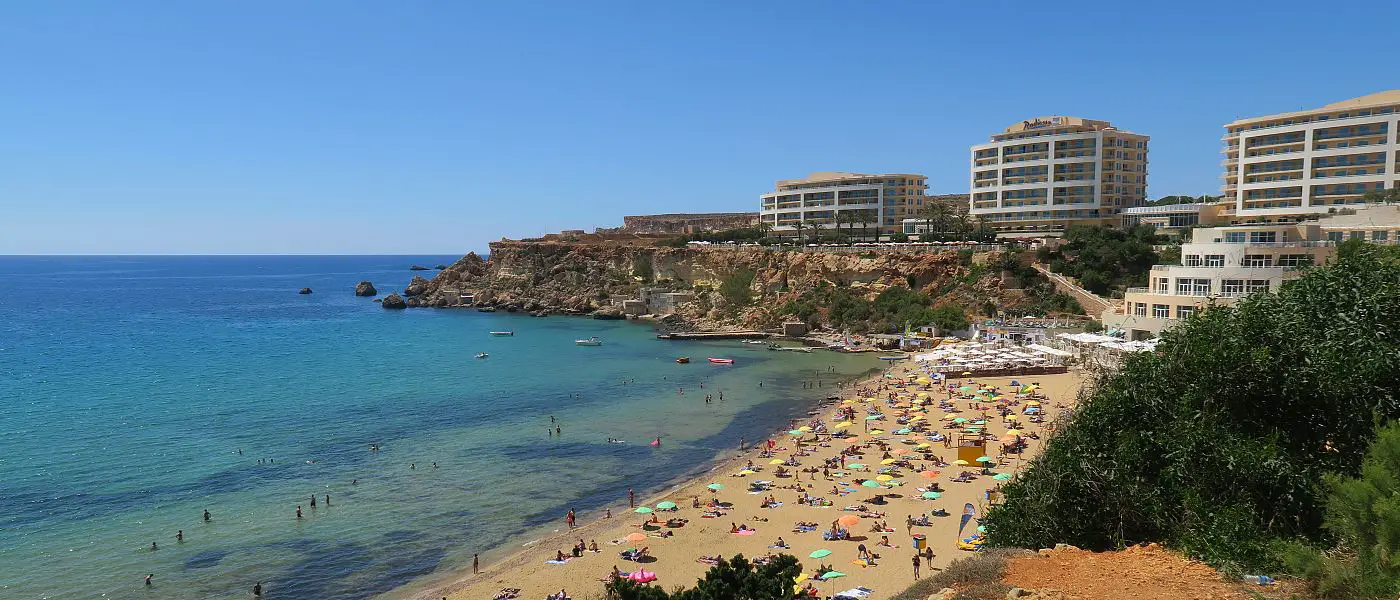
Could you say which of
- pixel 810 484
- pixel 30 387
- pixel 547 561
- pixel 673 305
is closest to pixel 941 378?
pixel 810 484

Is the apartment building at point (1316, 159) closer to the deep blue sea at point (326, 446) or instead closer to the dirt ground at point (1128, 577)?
the deep blue sea at point (326, 446)

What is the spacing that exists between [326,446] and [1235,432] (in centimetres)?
2969

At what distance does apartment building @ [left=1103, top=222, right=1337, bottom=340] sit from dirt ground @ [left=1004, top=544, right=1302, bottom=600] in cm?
2580

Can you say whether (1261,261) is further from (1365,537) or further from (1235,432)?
(1365,537)

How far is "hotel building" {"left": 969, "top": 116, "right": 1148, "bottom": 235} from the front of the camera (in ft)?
216

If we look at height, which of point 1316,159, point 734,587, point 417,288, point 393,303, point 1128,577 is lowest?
point 393,303

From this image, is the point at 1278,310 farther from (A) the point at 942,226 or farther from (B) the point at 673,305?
(B) the point at 673,305

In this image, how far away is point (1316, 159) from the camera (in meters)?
49.9

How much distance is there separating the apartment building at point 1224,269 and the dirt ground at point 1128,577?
25.8 m

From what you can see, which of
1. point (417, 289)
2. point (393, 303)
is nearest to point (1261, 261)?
point (393, 303)

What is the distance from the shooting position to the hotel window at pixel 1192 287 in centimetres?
3512

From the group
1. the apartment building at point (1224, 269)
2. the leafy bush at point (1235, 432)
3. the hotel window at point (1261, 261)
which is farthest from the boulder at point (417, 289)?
the leafy bush at point (1235, 432)

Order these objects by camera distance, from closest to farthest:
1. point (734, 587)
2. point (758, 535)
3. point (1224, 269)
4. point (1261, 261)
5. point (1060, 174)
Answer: point (734, 587) < point (758, 535) < point (1261, 261) < point (1224, 269) < point (1060, 174)

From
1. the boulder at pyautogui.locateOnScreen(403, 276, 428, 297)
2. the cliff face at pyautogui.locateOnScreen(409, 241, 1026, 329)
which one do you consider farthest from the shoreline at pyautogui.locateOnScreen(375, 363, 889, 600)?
the boulder at pyautogui.locateOnScreen(403, 276, 428, 297)
